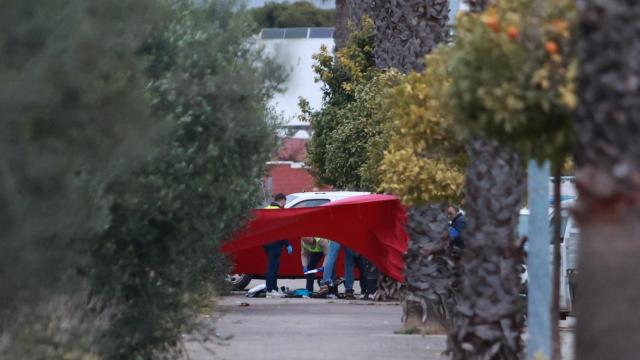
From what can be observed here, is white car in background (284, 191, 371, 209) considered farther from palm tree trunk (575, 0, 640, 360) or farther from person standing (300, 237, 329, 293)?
palm tree trunk (575, 0, 640, 360)

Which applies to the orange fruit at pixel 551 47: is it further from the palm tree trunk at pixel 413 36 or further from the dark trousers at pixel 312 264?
the dark trousers at pixel 312 264

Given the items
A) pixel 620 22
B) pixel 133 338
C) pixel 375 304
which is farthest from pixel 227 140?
pixel 375 304

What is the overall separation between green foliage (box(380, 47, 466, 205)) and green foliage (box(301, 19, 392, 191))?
918cm

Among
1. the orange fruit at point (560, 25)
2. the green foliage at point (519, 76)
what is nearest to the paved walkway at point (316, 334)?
the green foliage at point (519, 76)

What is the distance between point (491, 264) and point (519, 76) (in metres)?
4.46

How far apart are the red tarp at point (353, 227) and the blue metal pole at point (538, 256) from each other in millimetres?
8977

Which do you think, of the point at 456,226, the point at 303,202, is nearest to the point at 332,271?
the point at 303,202

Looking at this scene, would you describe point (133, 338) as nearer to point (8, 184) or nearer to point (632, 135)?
point (8, 184)

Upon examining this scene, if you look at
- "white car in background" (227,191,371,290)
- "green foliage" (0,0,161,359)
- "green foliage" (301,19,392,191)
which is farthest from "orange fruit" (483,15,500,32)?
"white car in background" (227,191,371,290)

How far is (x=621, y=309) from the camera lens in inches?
201

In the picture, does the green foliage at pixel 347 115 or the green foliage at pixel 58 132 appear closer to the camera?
the green foliage at pixel 58 132

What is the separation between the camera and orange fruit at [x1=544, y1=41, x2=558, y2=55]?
6930mm

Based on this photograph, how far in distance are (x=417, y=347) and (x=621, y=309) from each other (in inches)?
382

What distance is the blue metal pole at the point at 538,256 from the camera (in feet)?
33.3
